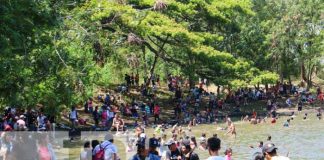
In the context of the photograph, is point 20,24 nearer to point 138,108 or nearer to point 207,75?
point 138,108

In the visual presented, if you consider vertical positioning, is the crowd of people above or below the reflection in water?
above

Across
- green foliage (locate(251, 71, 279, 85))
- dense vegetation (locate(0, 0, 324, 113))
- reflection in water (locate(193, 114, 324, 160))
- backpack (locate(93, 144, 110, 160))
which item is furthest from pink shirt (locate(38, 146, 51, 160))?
green foliage (locate(251, 71, 279, 85))

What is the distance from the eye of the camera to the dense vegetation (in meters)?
13.6

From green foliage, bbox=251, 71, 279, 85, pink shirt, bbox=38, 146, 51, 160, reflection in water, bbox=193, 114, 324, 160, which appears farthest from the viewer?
green foliage, bbox=251, 71, 279, 85

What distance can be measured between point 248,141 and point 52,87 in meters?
10.0

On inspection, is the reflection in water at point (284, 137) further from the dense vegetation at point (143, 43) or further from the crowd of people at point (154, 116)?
the dense vegetation at point (143, 43)

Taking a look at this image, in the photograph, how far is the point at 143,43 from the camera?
127 feet

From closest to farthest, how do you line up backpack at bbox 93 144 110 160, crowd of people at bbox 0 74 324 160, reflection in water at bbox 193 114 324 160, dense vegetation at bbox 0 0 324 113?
1. backpack at bbox 93 144 110 160
2. crowd of people at bbox 0 74 324 160
3. dense vegetation at bbox 0 0 324 113
4. reflection in water at bbox 193 114 324 160

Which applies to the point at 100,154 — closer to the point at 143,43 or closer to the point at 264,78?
the point at 143,43

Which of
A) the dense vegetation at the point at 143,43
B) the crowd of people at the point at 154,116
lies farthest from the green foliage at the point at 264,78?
the crowd of people at the point at 154,116

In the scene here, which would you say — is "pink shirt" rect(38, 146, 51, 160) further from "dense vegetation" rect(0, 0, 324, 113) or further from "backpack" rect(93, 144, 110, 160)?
"dense vegetation" rect(0, 0, 324, 113)

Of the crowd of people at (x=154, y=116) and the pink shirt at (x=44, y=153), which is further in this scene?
the crowd of people at (x=154, y=116)

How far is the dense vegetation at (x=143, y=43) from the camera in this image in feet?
44.8

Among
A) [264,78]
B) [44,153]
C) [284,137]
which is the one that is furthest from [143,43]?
[44,153]
